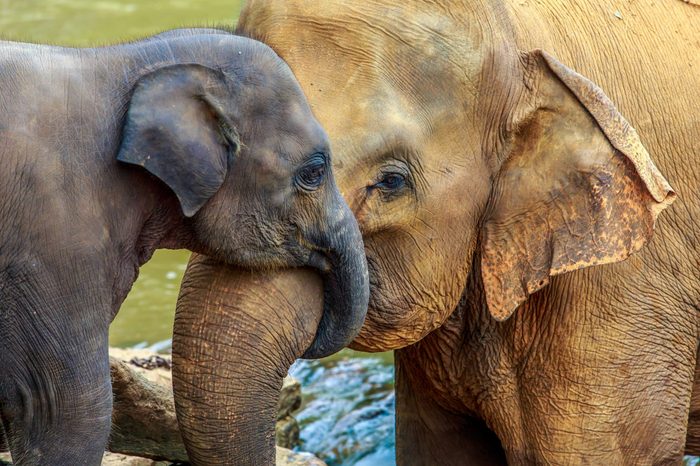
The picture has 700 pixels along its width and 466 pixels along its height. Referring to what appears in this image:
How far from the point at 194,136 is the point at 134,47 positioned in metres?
0.30

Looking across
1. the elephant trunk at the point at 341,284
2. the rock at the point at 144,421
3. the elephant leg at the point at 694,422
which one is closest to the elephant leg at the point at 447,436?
the elephant leg at the point at 694,422

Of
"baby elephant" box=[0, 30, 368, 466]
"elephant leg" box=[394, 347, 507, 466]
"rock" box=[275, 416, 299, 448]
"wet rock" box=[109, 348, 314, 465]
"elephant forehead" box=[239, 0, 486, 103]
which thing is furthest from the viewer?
"rock" box=[275, 416, 299, 448]

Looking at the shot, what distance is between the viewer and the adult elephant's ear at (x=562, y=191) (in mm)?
4383

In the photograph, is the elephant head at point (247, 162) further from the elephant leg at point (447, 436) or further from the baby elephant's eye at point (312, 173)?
the elephant leg at point (447, 436)

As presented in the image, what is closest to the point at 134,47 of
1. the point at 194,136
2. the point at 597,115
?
the point at 194,136

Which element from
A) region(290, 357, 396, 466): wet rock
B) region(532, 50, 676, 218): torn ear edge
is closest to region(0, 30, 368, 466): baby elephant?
region(532, 50, 676, 218): torn ear edge

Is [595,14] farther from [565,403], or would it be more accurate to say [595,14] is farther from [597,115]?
[565,403]

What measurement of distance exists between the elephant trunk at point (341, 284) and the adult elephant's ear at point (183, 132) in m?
0.32

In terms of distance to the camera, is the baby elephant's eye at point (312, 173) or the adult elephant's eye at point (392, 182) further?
the adult elephant's eye at point (392, 182)

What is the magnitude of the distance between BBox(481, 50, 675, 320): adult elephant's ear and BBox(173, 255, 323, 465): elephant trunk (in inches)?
26.1

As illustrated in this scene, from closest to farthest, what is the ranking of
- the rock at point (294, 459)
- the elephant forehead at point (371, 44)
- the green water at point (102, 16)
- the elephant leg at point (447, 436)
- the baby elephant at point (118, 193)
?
the baby elephant at point (118, 193)
the elephant forehead at point (371, 44)
the elephant leg at point (447, 436)
the rock at point (294, 459)
the green water at point (102, 16)

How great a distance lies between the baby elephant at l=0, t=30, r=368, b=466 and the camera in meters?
3.72

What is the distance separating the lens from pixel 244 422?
3973mm

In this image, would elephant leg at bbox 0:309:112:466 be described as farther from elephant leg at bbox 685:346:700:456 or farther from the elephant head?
elephant leg at bbox 685:346:700:456
